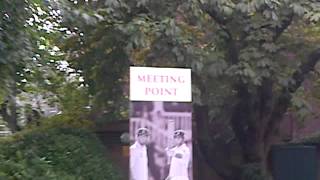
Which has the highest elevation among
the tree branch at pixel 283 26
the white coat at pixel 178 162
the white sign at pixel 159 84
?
the tree branch at pixel 283 26

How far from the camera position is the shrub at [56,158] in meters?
9.88

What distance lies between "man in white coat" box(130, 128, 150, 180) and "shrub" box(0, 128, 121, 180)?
4.74 feet

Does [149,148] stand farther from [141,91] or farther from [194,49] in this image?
[194,49]

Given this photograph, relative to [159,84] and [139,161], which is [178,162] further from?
[159,84]

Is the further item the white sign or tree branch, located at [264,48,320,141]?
tree branch, located at [264,48,320,141]

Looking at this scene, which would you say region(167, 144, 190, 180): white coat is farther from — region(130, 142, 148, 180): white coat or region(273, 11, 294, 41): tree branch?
region(273, 11, 294, 41): tree branch

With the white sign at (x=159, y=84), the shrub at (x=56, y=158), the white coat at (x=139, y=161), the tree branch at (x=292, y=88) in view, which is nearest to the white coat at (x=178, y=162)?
the white coat at (x=139, y=161)

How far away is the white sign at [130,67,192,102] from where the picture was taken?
29.4ft

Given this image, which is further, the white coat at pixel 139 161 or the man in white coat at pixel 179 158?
the man in white coat at pixel 179 158

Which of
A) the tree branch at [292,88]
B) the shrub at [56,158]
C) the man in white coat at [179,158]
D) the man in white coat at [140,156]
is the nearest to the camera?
the man in white coat at [140,156]

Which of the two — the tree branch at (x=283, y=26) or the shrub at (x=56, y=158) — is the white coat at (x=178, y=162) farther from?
the tree branch at (x=283, y=26)

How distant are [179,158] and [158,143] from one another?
301 millimetres

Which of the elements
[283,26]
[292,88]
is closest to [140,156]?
[283,26]

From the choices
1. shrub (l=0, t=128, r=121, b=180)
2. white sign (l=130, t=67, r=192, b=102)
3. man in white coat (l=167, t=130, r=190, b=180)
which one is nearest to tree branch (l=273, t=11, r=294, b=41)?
shrub (l=0, t=128, r=121, b=180)
